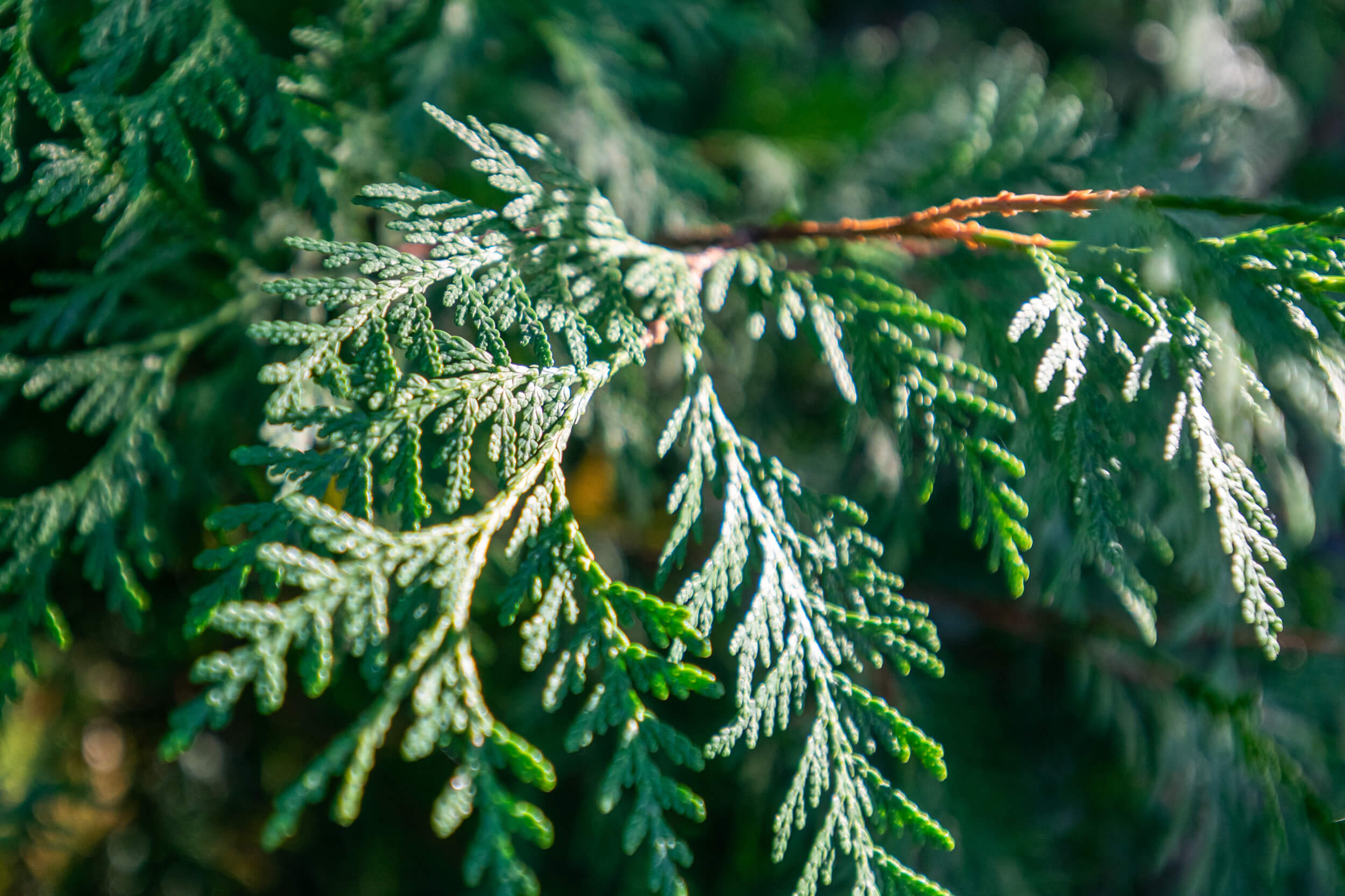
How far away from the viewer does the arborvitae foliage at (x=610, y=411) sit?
856mm

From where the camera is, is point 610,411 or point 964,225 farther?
point 610,411

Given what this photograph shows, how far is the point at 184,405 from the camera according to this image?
1.50 meters

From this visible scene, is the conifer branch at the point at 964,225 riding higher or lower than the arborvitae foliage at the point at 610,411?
higher


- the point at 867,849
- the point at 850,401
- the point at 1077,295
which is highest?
the point at 1077,295

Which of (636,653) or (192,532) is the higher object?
(636,653)

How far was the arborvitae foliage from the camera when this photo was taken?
856mm

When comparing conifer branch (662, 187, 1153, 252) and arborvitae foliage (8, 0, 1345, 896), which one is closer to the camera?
arborvitae foliage (8, 0, 1345, 896)

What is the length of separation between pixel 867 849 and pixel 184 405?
137 centimetres

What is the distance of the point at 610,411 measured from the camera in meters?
1.44

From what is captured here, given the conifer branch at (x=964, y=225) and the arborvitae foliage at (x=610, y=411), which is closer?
the arborvitae foliage at (x=610, y=411)

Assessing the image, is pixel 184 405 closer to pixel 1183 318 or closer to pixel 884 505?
pixel 884 505

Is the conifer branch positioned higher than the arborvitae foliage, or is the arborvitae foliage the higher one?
the conifer branch

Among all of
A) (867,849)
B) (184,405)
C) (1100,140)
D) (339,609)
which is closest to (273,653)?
(867,849)

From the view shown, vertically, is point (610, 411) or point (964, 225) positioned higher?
point (964, 225)
